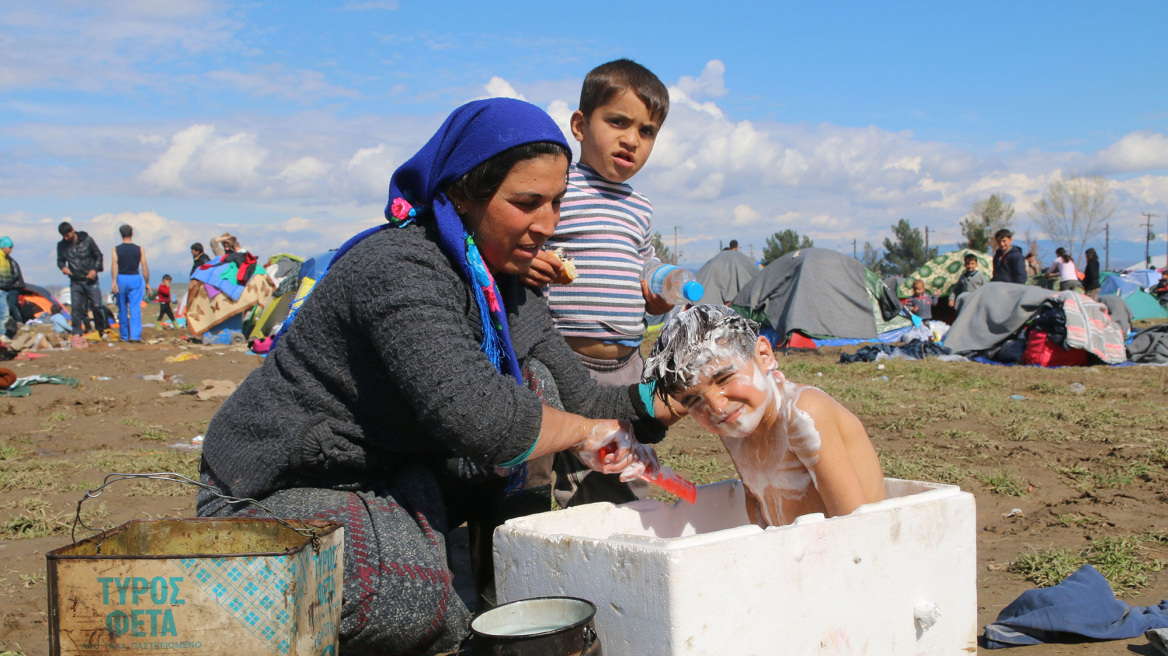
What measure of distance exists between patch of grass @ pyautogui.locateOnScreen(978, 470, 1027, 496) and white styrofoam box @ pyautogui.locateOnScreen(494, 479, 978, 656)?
2.12 m

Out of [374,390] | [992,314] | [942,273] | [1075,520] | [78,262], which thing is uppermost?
[78,262]

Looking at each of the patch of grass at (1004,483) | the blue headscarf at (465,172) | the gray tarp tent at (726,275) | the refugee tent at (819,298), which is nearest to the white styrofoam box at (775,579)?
the blue headscarf at (465,172)

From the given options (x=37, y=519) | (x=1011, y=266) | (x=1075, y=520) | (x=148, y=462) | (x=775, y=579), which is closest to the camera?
(x=775, y=579)

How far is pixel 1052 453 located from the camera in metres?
4.89

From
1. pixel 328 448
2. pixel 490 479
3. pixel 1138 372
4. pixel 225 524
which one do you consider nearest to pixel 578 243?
pixel 490 479

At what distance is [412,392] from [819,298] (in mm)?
11774

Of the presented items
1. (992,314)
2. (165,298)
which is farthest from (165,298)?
(992,314)

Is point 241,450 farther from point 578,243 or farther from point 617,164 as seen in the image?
point 617,164

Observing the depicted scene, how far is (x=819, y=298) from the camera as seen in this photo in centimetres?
1300

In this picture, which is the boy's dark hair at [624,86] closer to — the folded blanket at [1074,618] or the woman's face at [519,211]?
the woman's face at [519,211]

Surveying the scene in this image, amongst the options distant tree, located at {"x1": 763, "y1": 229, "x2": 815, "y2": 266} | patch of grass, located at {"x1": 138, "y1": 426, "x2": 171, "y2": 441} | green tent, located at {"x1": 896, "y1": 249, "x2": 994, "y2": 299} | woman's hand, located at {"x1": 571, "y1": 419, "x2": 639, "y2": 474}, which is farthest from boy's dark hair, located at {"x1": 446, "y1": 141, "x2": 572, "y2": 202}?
distant tree, located at {"x1": 763, "y1": 229, "x2": 815, "y2": 266}

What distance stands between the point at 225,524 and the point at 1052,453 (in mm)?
4718

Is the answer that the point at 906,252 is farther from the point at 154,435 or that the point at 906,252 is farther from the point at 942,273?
the point at 154,435

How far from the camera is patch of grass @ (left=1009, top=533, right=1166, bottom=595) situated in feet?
9.28
